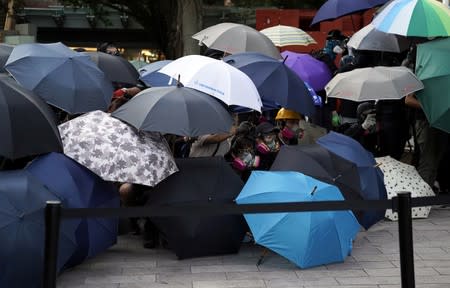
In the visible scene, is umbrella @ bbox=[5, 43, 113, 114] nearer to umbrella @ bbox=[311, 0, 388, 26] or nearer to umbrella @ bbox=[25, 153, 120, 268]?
umbrella @ bbox=[25, 153, 120, 268]

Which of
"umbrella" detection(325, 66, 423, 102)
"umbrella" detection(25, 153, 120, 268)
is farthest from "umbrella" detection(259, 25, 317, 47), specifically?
"umbrella" detection(25, 153, 120, 268)

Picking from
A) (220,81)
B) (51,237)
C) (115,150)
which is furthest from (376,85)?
(51,237)

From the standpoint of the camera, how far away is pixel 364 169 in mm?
6828

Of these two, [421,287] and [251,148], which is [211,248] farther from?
[421,287]

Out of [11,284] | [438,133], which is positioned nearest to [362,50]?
[438,133]

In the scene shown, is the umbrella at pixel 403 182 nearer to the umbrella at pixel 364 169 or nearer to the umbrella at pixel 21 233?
the umbrella at pixel 364 169

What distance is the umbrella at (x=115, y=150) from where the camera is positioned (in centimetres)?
582

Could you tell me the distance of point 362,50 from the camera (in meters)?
9.32

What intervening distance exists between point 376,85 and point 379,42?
4.43 ft

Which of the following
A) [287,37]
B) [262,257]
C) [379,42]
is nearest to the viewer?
[262,257]

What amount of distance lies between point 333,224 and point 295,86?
220 cm

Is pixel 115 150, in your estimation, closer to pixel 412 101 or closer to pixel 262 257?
pixel 262 257

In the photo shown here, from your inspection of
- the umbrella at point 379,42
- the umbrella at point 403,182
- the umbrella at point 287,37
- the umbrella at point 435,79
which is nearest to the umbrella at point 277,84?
the umbrella at point 403,182

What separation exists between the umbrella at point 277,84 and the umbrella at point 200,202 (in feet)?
4.45
